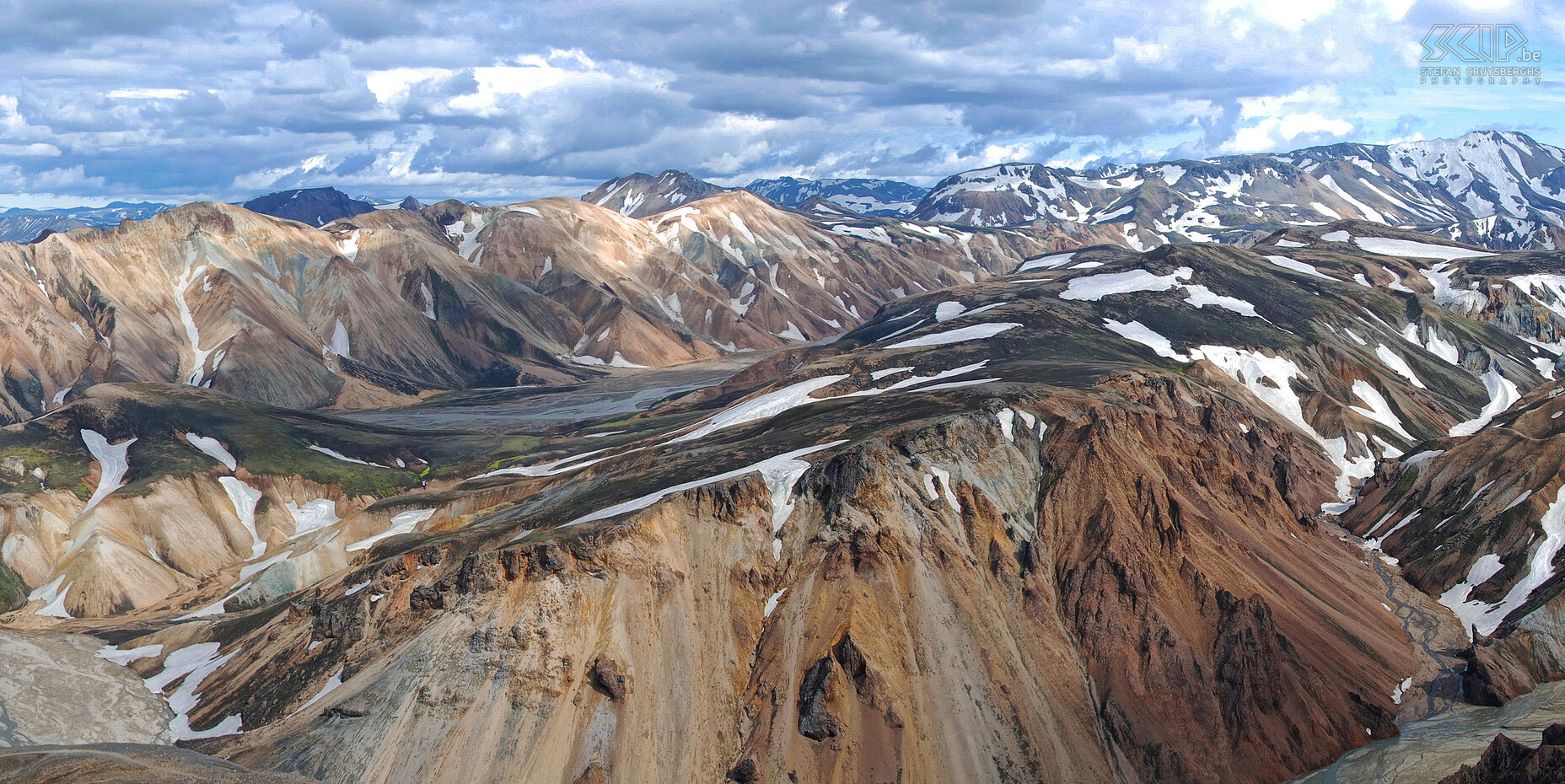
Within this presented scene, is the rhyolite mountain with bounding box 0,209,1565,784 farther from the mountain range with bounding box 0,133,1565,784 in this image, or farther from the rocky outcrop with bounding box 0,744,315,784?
the rocky outcrop with bounding box 0,744,315,784

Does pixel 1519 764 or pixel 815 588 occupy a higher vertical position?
pixel 1519 764

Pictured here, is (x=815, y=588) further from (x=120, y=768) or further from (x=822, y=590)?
(x=120, y=768)

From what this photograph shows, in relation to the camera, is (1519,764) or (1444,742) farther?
(1444,742)

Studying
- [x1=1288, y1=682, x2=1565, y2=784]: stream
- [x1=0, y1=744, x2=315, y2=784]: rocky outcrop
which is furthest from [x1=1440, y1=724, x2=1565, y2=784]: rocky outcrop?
[x1=0, y1=744, x2=315, y2=784]: rocky outcrop

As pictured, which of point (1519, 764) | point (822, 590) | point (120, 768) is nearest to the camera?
point (120, 768)

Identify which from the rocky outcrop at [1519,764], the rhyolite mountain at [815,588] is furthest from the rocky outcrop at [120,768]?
the rocky outcrop at [1519,764]

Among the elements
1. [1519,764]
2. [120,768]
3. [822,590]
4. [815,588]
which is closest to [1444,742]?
[1519,764]

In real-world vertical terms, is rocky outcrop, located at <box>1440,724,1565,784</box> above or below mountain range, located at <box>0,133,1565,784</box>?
above

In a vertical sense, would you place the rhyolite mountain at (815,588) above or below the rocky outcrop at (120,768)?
below

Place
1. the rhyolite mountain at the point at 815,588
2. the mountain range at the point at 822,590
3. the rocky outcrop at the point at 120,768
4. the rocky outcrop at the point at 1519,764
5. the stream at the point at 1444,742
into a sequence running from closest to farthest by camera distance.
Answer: the rocky outcrop at the point at 1519,764, the rocky outcrop at the point at 120,768, the stream at the point at 1444,742, the mountain range at the point at 822,590, the rhyolite mountain at the point at 815,588

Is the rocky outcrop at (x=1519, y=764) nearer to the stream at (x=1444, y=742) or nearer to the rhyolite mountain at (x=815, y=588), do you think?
the stream at (x=1444, y=742)

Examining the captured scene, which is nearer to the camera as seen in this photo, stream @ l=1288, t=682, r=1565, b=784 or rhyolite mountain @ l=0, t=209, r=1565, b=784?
stream @ l=1288, t=682, r=1565, b=784

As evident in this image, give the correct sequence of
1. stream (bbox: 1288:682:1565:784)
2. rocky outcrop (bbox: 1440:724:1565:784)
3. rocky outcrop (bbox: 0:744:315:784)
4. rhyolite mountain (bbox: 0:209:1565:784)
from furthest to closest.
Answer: rhyolite mountain (bbox: 0:209:1565:784) → stream (bbox: 1288:682:1565:784) → rocky outcrop (bbox: 0:744:315:784) → rocky outcrop (bbox: 1440:724:1565:784)
